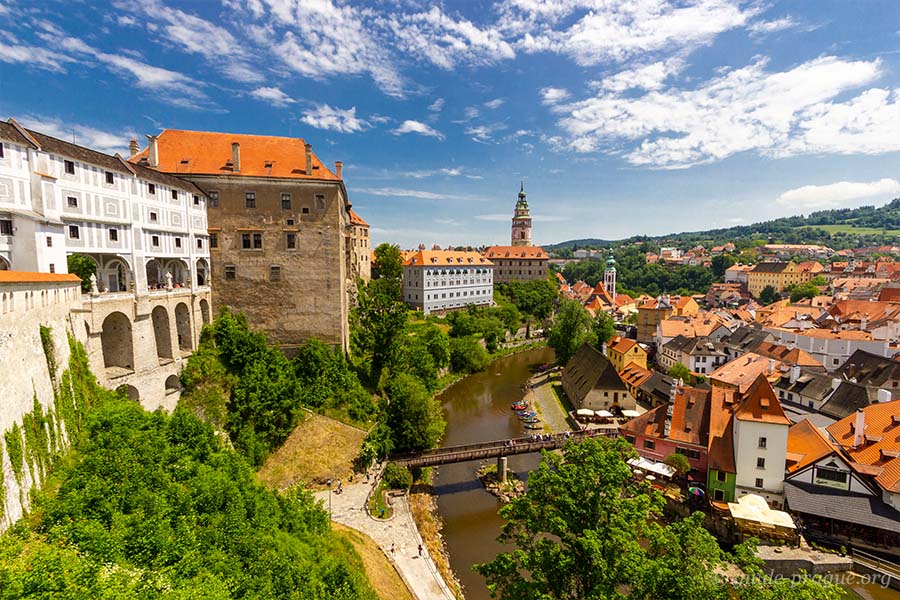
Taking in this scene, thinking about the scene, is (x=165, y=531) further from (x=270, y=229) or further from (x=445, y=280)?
(x=445, y=280)

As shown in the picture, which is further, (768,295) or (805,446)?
(768,295)

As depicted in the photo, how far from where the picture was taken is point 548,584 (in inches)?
391

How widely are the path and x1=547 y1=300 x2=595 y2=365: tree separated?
1112 inches

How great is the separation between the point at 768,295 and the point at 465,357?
82571 millimetres

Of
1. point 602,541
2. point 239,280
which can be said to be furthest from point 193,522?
point 239,280

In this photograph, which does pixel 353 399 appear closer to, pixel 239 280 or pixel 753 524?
pixel 239 280

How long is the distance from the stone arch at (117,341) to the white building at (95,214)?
1674mm

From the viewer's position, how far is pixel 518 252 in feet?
288

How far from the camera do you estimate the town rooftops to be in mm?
60688

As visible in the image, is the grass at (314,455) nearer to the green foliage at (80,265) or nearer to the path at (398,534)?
the path at (398,534)

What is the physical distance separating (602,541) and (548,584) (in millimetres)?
1824

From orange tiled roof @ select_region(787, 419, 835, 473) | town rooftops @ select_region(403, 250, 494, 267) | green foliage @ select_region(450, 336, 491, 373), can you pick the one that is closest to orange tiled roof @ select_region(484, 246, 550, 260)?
town rooftops @ select_region(403, 250, 494, 267)

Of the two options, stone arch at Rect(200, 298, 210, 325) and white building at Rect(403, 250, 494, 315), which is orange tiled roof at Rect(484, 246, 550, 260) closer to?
white building at Rect(403, 250, 494, 315)

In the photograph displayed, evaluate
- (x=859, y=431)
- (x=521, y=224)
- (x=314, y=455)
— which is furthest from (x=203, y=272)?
(x=521, y=224)
